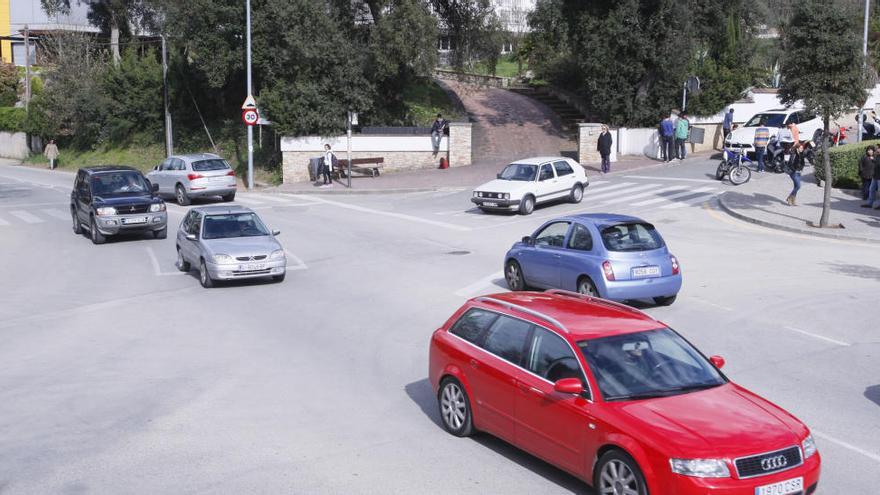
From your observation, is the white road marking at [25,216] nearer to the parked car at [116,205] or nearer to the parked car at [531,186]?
the parked car at [116,205]

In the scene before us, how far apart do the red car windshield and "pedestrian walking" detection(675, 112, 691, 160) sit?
97.7ft

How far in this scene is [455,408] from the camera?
29.2ft

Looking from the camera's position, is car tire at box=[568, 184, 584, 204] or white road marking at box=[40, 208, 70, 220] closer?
car tire at box=[568, 184, 584, 204]

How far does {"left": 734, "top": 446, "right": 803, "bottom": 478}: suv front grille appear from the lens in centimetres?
632

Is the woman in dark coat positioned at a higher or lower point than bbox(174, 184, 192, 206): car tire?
higher

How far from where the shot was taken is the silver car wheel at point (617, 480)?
21.8ft

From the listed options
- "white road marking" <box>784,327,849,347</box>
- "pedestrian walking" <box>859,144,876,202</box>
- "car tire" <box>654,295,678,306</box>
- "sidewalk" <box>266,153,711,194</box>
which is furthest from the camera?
"sidewalk" <box>266,153,711,194</box>

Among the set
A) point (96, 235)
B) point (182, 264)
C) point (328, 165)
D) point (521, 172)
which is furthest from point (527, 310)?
point (328, 165)

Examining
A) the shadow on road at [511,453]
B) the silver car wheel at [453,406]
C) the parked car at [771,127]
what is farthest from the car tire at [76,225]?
the parked car at [771,127]

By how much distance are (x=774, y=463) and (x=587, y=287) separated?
26.3 ft

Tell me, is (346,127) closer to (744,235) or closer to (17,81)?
(744,235)

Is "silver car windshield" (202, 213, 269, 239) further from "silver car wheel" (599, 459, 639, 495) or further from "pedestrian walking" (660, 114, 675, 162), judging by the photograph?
"pedestrian walking" (660, 114, 675, 162)

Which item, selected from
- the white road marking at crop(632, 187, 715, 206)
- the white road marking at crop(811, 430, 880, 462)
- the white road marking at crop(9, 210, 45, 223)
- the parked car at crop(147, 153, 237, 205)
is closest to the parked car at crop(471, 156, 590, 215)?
the white road marking at crop(632, 187, 715, 206)

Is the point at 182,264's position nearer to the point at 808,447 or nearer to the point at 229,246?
the point at 229,246
